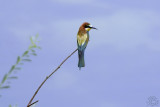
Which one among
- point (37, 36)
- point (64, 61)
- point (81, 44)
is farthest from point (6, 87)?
point (81, 44)

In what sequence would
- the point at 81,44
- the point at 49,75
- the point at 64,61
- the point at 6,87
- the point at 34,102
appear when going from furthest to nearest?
the point at 81,44 < the point at 64,61 < the point at 49,75 < the point at 34,102 < the point at 6,87

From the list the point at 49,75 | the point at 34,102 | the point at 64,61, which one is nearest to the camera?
the point at 34,102

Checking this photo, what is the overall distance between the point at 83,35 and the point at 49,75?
2198 mm

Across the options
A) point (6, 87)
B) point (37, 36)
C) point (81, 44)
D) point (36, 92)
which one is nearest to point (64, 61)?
point (36, 92)

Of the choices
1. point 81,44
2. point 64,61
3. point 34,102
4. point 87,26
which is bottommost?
point 34,102

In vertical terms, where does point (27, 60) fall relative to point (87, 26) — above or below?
below

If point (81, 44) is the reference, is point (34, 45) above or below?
below

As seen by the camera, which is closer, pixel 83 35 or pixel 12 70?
pixel 12 70

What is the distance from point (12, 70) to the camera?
0.64 metres

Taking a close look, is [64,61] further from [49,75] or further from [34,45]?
[34,45]

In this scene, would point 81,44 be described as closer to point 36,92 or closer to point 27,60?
point 36,92

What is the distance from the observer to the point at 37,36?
729 millimetres

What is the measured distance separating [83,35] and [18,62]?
8.15 feet

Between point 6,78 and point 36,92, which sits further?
point 36,92
